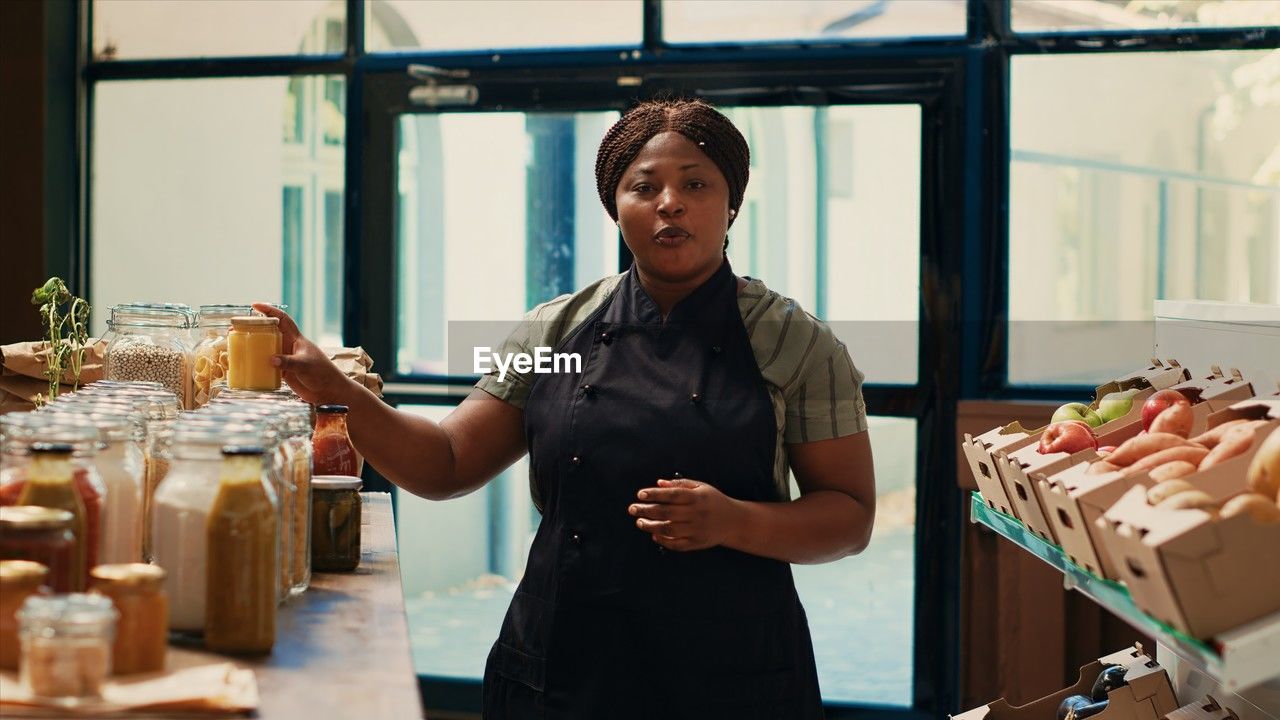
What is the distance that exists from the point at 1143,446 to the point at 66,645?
4.06 feet

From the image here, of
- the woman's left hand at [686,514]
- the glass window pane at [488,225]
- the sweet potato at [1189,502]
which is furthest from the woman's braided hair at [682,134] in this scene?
the glass window pane at [488,225]

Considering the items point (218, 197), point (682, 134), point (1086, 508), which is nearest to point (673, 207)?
point (682, 134)

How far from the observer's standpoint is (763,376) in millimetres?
2182

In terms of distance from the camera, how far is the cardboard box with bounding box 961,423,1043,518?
1.94 m

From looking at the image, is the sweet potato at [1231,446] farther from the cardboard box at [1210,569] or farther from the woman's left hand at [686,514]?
the woman's left hand at [686,514]

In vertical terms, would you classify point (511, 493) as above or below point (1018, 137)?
below

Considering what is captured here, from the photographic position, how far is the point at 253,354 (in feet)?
6.06

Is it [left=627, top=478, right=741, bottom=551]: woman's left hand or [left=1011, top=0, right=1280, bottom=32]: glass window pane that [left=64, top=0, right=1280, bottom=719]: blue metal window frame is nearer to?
[left=1011, top=0, right=1280, bottom=32]: glass window pane

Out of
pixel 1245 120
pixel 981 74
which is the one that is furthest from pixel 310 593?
pixel 1245 120

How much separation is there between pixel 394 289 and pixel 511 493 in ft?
2.20

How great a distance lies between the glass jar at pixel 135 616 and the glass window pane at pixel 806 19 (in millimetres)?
2685

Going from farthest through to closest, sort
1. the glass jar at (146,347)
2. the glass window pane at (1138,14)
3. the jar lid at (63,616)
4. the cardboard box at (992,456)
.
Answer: the glass window pane at (1138,14), the glass jar at (146,347), the cardboard box at (992,456), the jar lid at (63,616)

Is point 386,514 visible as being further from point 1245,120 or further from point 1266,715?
point 1245,120

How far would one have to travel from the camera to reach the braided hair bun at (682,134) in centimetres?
223
